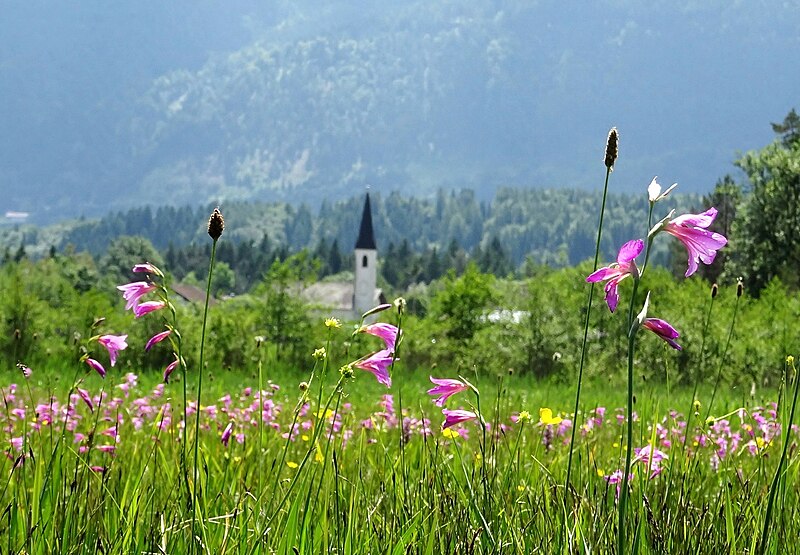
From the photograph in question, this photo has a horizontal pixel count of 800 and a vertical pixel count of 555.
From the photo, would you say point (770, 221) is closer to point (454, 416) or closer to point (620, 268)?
point (454, 416)

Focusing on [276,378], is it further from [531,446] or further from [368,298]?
[368,298]

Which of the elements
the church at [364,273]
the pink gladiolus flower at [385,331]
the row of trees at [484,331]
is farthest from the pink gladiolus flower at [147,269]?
the church at [364,273]

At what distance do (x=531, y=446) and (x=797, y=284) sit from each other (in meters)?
34.1

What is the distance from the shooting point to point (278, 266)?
16500 mm

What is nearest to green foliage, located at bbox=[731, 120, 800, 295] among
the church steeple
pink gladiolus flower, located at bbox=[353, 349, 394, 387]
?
pink gladiolus flower, located at bbox=[353, 349, 394, 387]

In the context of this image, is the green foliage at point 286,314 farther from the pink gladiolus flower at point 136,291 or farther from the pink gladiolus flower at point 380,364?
the pink gladiolus flower at point 380,364

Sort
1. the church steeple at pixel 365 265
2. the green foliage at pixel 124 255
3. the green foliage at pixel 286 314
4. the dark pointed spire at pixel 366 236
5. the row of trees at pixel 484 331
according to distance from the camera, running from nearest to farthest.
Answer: the row of trees at pixel 484 331
the green foliage at pixel 286 314
the dark pointed spire at pixel 366 236
the church steeple at pixel 365 265
the green foliage at pixel 124 255

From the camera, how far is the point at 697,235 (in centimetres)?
141

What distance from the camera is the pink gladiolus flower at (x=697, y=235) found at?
1368 mm

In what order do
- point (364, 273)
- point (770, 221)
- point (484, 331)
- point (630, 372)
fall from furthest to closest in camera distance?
point (364, 273)
point (770, 221)
point (484, 331)
point (630, 372)

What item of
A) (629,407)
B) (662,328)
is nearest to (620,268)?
(662,328)

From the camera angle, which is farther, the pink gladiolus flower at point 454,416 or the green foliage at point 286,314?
the green foliage at point 286,314

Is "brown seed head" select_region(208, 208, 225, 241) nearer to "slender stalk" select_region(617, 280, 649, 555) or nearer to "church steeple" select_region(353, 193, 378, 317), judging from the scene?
"slender stalk" select_region(617, 280, 649, 555)

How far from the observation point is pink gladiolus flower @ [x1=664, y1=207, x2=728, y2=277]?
53.9 inches
